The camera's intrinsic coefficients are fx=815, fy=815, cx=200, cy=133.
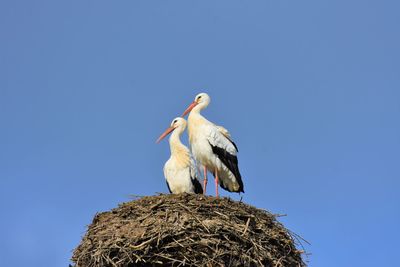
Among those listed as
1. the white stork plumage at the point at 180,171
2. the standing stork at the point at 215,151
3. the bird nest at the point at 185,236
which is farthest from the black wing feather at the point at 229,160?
the bird nest at the point at 185,236

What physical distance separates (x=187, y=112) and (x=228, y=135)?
3.15 feet

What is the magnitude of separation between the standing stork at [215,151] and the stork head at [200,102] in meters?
0.24

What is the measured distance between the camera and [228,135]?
10883mm

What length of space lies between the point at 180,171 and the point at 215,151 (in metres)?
0.55

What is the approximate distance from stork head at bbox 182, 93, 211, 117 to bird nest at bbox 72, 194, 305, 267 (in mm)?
2732

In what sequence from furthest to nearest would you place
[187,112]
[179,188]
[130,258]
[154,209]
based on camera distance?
1. [187,112]
2. [179,188]
3. [154,209]
4. [130,258]

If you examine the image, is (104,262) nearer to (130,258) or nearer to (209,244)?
(130,258)

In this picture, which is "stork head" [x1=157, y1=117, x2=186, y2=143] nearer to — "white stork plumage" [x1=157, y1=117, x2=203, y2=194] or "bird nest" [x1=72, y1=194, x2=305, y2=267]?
"white stork plumage" [x1=157, y1=117, x2=203, y2=194]

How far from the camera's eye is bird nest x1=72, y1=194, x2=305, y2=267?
8047 millimetres

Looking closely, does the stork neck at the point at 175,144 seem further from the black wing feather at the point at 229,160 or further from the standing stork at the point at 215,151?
the black wing feather at the point at 229,160

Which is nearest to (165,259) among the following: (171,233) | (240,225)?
(171,233)

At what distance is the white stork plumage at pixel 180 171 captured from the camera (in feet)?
35.4

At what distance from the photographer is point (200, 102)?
11.4m

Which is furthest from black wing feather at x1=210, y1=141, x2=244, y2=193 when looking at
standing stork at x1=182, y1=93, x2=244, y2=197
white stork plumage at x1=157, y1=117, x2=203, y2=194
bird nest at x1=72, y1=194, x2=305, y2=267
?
bird nest at x1=72, y1=194, x2=305, y2=267
